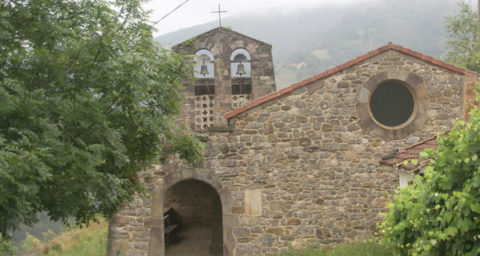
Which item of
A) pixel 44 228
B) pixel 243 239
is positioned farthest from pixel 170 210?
pixel 44 228

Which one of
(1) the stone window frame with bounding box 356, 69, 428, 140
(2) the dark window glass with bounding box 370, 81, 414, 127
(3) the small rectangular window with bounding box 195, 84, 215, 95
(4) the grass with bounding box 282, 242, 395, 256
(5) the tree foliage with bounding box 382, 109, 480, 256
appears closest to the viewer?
(5) the tree foliage with bounding box 382, 109, 480, 256

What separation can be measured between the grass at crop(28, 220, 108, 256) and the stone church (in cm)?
287

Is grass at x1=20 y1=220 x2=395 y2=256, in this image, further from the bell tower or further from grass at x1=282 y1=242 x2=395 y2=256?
the bell tower

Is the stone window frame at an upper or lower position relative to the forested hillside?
lower

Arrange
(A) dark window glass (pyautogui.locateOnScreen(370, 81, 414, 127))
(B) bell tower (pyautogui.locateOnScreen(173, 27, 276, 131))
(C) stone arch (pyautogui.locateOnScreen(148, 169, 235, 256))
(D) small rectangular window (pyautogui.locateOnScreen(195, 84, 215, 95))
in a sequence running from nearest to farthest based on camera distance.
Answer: (C) stone arch (pyautogui.locateOnScreen(148, 169, 235, 256)) → (A) dark window glass (pyautogui.locateOnScreen(370, 81, 414, 127)) → (B) bell tower (pyautogui.locateOnScreen(173, 27, 276, 131)) → (D) small rectangular window (pyautogui.locateOnScreen(195, 84, 215, 95))

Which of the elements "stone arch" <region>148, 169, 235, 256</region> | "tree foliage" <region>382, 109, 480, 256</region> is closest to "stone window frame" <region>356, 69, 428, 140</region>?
"stone arch" <region>148, 169, 235, 256</region>

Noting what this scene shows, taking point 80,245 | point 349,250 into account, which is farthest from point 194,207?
point 349,250

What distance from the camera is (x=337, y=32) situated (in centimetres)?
11044

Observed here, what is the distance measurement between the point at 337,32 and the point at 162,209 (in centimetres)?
10829

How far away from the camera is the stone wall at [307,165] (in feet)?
30.4

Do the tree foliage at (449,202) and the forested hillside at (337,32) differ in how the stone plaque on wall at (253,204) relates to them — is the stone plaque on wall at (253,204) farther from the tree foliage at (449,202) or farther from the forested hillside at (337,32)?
the forested hillside at (337,32)

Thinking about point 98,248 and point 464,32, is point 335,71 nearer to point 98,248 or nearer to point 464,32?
point 98,248

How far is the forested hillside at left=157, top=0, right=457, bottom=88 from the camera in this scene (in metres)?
83.1

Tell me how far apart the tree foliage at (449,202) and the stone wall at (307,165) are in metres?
4.64
